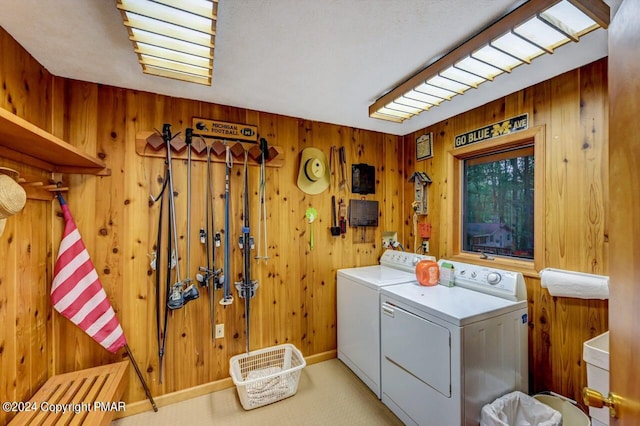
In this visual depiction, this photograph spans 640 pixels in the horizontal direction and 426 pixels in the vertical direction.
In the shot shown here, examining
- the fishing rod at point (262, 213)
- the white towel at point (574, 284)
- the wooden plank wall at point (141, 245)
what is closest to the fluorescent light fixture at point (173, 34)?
the wooden plank wall at point (141, 245)

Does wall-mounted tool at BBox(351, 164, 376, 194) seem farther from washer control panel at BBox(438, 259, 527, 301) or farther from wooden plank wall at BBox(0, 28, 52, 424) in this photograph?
wooden plank wall at BBox(0, 28, 52, 424)

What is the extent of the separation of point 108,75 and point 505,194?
3073 millimetres

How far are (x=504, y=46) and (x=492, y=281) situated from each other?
4.77 feet

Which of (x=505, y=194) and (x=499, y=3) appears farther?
(x=505, y=194)

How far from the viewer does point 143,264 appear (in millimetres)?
2021

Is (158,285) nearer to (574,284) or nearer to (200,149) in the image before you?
(200,149)

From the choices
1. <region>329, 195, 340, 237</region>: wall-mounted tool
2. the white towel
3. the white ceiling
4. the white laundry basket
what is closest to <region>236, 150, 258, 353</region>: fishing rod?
the white laundry basket

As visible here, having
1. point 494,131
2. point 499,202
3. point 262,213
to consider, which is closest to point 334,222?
point 262,213

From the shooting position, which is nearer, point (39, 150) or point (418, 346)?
point (39, 150)

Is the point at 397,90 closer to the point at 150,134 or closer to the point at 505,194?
the point at 505,194

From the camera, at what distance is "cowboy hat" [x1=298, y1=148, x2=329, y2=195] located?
2.56 meters

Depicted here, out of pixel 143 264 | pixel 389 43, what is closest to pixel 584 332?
pixel 389 43

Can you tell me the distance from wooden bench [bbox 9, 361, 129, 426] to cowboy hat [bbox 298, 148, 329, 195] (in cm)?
196

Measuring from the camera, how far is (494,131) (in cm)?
218
